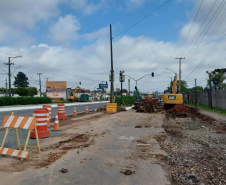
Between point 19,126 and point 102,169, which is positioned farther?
point 19,126

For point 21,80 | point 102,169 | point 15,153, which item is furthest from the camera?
point 21,80

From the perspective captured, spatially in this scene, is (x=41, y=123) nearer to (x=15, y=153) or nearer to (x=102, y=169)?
(x=15, y=153)

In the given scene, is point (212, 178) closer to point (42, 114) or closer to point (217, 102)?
point (42, 114)

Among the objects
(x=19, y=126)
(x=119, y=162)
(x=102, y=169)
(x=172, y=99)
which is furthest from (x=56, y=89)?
(x=102, y=169)

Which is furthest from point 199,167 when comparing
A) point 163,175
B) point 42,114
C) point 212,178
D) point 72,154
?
point 42,114

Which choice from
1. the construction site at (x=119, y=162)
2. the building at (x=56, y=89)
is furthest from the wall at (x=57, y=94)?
the construction site at (x=119, y=162)

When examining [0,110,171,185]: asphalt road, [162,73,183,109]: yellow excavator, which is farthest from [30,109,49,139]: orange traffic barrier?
[162,73,183,109]: yellow excavator

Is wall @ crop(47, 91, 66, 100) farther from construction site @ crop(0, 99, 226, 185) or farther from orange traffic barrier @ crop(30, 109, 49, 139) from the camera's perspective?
construction site @ crop(0, 99, 226, 185)

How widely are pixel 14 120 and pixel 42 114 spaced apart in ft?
8.80

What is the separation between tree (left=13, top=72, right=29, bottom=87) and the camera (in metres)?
144

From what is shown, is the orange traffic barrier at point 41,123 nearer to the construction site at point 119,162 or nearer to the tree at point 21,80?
the construction site at point 119,162

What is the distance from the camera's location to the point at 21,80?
146 metres

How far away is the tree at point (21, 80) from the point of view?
144350 millimetres

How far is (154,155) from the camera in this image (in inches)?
275
